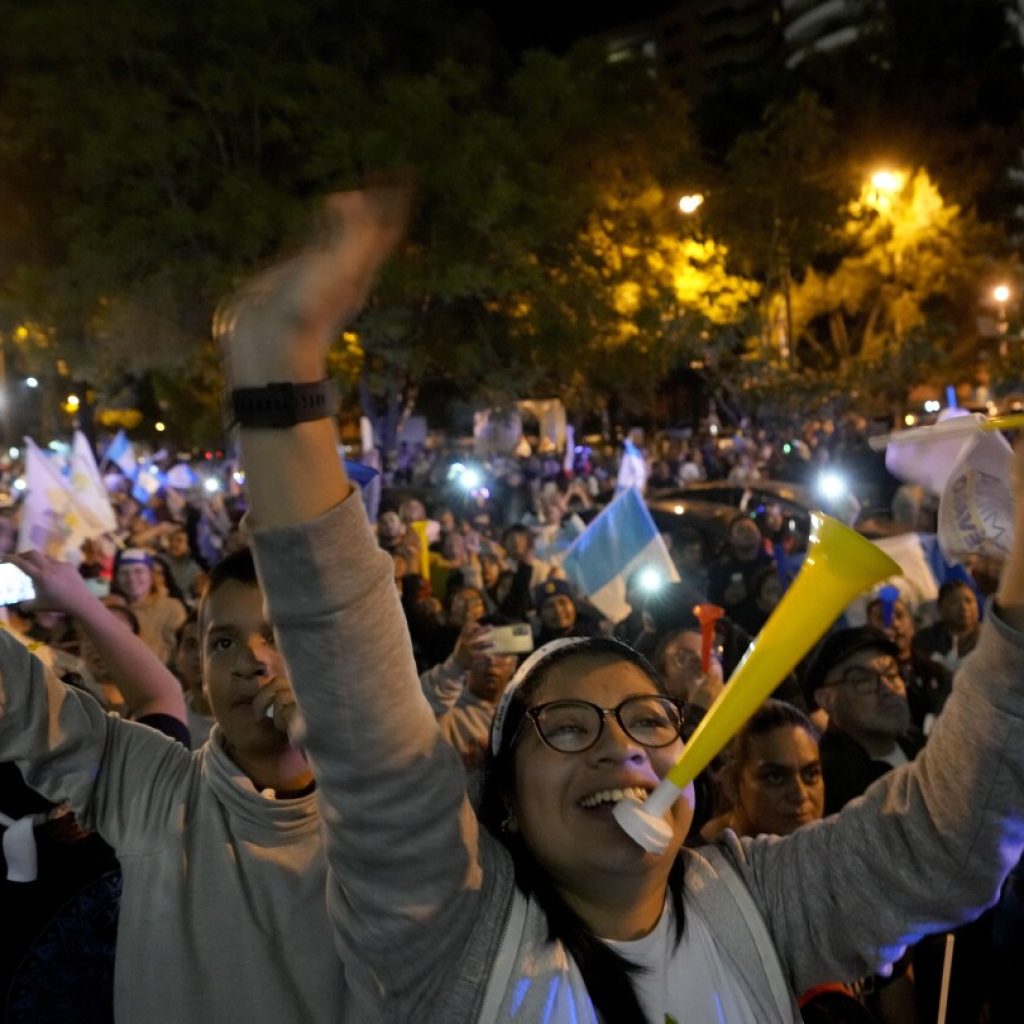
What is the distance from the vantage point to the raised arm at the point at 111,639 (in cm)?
265

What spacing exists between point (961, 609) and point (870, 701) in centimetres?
257

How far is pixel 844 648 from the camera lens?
4574mm

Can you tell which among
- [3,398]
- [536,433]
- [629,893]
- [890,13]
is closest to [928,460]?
[629,893]

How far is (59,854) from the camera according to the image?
257 centimetres

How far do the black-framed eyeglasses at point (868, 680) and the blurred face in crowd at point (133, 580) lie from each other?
431cm

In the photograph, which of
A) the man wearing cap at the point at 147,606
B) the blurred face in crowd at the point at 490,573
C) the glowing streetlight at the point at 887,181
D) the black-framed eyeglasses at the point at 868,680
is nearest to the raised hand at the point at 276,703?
the black-framed eyeglasses at the point at 868,680

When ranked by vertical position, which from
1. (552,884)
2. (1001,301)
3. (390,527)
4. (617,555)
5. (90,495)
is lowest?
(1001,301)

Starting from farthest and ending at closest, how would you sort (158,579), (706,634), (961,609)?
(158,579), (961,609), (706,634)

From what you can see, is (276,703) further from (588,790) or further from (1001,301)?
(1001,301)

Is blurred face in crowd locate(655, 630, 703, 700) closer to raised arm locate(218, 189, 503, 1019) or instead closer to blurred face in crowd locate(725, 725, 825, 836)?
blurred face in crowd locate(725, 725, 825, 836)

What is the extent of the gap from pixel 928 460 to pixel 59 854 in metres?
2.07

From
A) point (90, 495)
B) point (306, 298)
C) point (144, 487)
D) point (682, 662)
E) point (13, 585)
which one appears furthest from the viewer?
point (144, 487)

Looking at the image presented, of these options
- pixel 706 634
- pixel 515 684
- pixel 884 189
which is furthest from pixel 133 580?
pixel 884 189

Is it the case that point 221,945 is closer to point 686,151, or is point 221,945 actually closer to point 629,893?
point 629,893
